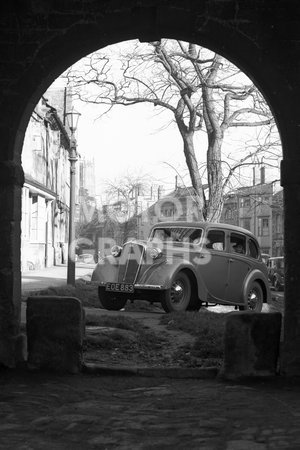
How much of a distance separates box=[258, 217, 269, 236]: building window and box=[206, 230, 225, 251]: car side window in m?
62.7

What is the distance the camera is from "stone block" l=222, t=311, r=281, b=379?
19.9 ft

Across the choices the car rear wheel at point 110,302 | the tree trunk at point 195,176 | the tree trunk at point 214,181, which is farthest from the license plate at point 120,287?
the tree trunk at point 195,176

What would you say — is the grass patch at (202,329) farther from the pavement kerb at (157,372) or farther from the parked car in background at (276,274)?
the parked car in background at (276,274)

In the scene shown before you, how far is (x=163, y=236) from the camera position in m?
14.7

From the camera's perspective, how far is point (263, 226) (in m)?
77.1

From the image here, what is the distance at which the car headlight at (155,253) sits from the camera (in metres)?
13.1

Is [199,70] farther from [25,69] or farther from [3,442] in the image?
[3,442]

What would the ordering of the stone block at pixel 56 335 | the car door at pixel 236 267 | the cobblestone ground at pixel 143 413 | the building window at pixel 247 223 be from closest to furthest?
the cobblestone ground at pixel 143 413 < the stone block at pixel 56 335 < the car door at pixel 236 267 < the building window at pixel 247 223

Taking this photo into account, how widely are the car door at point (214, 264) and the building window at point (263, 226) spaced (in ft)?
206

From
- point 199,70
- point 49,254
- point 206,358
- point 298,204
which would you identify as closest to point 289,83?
point 298,204

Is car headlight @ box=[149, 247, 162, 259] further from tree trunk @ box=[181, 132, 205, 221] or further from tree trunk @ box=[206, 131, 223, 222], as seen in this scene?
tree trunk @ box=[181, 132, 205, 221]

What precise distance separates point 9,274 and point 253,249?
32.6 feet

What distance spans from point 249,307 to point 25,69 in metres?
9.91

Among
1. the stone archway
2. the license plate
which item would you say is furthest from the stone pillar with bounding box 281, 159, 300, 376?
the license plate
